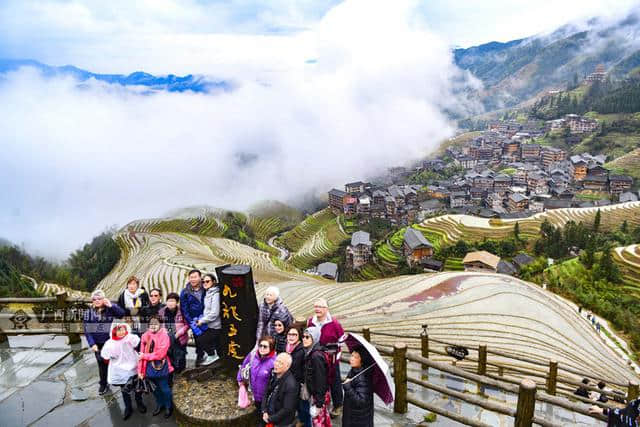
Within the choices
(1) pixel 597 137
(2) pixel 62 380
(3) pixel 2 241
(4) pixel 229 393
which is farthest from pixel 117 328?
(1) pixel 597 137

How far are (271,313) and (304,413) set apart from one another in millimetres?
1003

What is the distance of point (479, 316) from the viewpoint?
10.8 m

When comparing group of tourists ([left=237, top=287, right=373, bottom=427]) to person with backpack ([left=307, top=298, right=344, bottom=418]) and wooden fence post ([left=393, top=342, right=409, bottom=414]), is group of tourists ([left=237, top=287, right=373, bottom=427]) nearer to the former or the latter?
person with backpack ([left=307, top=298, right=344, bottom=418])

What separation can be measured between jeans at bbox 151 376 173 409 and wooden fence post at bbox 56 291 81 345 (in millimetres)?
2470

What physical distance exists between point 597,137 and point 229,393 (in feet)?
326

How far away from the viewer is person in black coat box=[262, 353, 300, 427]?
3482mm

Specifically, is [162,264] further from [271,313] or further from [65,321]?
[271,313]

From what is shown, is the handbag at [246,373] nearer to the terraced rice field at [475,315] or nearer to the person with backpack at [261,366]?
the person with backpack at [261,366]

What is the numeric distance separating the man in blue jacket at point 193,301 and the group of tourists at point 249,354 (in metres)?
0.01

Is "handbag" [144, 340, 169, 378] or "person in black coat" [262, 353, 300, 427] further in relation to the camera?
"handbag" [144, 340, 169, 378]

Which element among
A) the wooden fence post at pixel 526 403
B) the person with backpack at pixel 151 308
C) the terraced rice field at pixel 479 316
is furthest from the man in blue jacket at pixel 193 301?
the terraced rice field at pixel 479 316

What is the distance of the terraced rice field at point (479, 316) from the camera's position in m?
9.67

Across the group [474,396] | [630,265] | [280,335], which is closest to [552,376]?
[474,396]

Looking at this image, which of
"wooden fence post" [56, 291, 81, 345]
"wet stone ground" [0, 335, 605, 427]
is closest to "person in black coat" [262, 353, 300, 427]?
"wet stone ground" [0, 335, 605, 427]
